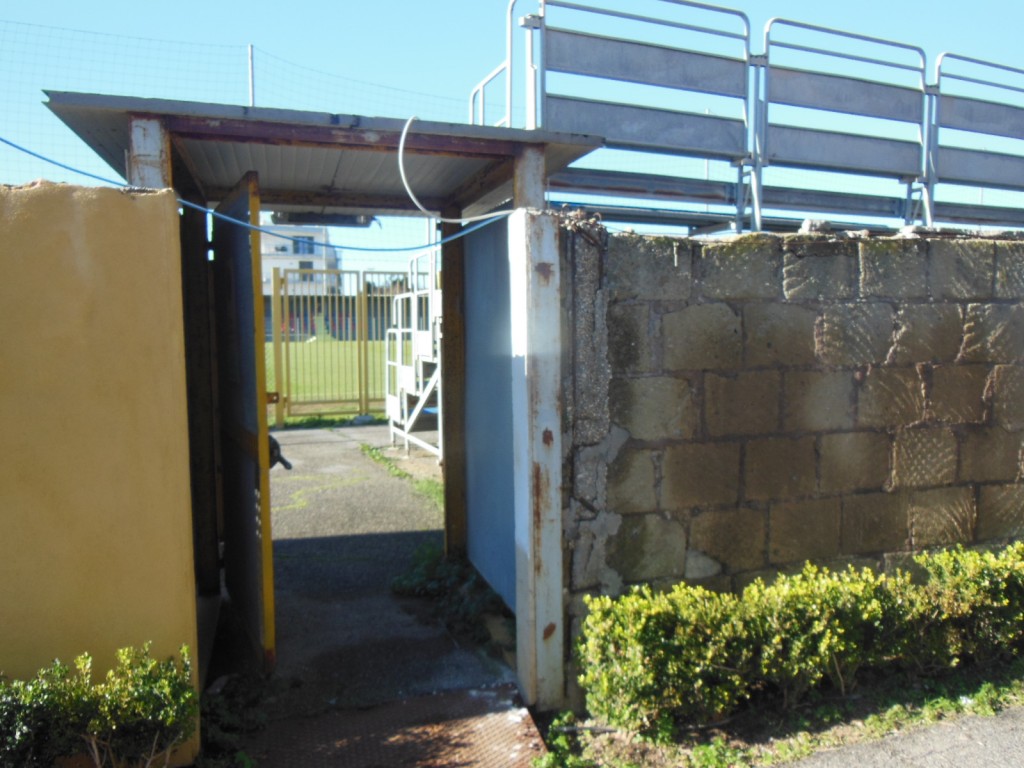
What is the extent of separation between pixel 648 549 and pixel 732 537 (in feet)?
1.56

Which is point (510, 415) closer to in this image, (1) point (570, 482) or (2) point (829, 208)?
(1) point (570, 482)

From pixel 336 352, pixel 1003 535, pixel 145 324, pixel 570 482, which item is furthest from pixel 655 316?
pixel 336 352

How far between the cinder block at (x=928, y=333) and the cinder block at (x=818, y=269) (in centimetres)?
38

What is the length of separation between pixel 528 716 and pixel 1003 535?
2.97 meters

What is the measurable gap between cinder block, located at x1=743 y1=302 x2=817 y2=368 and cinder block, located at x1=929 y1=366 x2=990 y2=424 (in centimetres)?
81

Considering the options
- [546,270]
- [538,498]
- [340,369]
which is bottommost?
[538,498]

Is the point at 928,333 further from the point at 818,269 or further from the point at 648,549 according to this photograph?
the point at 648,549

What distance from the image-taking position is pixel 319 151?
435 cm

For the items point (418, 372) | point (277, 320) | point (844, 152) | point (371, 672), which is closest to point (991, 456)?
point (844, 152)

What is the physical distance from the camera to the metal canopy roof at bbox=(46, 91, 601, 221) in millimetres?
3715

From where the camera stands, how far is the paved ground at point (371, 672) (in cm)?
353

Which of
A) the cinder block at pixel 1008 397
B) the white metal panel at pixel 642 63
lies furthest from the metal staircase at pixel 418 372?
the cinder block at pixel 1008 397

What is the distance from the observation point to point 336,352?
1451 centimetres

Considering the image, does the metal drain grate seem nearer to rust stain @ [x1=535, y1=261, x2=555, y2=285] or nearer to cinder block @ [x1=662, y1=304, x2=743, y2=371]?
cinder block @ [x1=662, y1=304, x2=743, y2=371]
